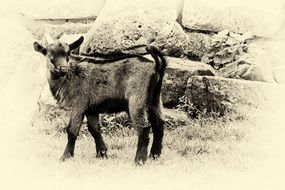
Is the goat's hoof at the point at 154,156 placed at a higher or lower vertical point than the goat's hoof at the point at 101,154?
higher

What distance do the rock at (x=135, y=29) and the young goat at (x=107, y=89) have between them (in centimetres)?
131

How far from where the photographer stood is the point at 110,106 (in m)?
6.68

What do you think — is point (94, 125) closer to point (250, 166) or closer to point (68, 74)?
point (68, 74)

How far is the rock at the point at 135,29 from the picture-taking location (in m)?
8.09

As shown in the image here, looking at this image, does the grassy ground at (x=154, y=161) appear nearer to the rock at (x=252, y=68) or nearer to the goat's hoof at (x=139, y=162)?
the goat's hoof at (x=139, y=162)

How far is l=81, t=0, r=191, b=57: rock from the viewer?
8086 millimetres

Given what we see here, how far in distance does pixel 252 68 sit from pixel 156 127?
86.7 inches

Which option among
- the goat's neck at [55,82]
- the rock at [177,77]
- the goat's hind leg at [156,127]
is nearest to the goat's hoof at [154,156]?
the goat's hind leg at [156,127]

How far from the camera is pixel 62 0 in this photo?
30.2 ft

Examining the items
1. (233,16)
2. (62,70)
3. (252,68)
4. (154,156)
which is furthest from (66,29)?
(154,156)

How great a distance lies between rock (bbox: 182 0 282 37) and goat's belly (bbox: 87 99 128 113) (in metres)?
2.60

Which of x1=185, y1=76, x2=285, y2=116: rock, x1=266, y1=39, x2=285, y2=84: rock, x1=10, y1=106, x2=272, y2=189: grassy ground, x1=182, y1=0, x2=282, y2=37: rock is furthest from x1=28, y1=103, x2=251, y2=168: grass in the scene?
x1=182, y1=0, x2=282, y2=37: rock

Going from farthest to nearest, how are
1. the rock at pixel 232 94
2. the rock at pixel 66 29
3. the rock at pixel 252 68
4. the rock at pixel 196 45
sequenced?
the rock at pixel 66 29 < the rock at pixel 196 45 < the rock at pixel 252 68 < the rock at pixel 232 94

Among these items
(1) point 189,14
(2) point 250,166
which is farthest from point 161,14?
(2) point 250,166
